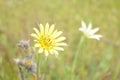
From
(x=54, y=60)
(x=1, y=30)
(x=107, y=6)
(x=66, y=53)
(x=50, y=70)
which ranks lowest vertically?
(x=50, y=70)

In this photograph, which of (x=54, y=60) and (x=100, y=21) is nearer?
(x=54, y=60)

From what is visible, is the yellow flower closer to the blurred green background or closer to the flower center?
the flower center

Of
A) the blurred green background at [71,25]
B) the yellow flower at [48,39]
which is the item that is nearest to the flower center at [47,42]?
the yellow flower at [48,39]

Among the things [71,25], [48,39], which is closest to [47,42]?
[48,39]

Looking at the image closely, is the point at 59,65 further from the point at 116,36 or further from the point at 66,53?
the point at 116,36

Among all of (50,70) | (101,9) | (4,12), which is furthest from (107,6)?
(50,70)

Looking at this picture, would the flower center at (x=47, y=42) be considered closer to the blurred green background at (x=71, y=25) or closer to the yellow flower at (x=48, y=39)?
the yellow flower at (x=48, y=39)

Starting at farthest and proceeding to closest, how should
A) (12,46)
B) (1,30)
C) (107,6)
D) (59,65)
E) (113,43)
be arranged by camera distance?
(107,6), (113,43), (1,30), (12,46), (59,65)
